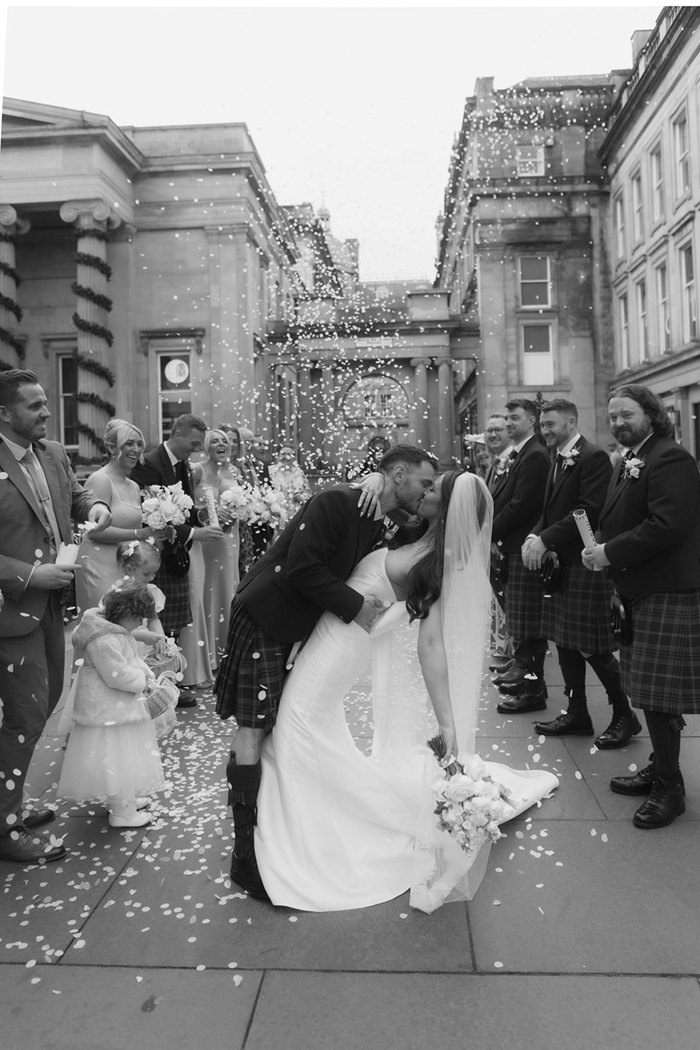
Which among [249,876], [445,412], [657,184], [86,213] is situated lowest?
[249,876]

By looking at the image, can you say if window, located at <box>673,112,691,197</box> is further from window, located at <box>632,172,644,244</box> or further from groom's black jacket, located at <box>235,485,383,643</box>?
groom's black jacket, located at <box>235,485,383,643</box>

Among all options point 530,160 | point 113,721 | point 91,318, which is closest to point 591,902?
point 113,721

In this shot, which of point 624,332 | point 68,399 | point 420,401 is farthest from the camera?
point 420,401

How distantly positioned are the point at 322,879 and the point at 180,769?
183 centimetres

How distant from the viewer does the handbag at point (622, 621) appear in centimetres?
426

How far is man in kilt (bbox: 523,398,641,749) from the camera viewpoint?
516cm

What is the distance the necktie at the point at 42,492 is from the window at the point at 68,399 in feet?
75.3

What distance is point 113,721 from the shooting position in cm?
405

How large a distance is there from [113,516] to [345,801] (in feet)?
9.60

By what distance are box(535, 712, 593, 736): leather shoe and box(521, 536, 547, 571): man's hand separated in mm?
1067

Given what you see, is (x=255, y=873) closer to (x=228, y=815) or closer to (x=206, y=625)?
(x=228, y=815)

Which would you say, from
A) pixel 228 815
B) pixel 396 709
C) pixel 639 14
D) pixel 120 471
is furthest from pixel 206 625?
pixel 639 14

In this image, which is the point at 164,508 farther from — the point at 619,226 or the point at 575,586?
the point at 619,226

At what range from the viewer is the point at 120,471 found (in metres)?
5.79
